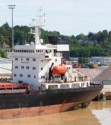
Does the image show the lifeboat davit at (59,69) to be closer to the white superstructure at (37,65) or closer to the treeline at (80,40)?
the white superstructure at (37,65)

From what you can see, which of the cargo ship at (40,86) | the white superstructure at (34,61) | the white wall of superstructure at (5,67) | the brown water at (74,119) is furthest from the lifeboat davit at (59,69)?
the white wall of superstructure at (5,67)

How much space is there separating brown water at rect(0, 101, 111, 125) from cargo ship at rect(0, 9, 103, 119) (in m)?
0.41

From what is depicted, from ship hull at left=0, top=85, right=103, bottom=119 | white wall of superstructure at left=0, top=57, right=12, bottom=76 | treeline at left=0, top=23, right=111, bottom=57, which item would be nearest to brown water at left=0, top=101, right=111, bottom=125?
ship hull at left=0, top=85, right=103, bottom=119

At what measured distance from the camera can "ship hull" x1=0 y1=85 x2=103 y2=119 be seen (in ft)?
89.8

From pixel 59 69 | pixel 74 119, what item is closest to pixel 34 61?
pixel 59 69

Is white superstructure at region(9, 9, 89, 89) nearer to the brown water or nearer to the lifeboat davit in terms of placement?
the lifeboat davit

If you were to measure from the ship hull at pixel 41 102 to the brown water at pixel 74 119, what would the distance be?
1.17 ft

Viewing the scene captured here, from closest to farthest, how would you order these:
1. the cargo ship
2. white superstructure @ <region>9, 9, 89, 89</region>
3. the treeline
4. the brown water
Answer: the brown water, the cargo ship, white superstructure @ <region>9, 9, 89, 89</region>, the treeline

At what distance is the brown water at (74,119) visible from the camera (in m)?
27.3

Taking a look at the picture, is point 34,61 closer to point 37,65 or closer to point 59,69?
point 37,65

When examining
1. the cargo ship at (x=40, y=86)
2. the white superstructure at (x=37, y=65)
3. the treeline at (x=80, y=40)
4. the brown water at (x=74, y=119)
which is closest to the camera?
the brown water at (x=74, y=119)

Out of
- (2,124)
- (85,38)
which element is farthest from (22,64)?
(85,38)

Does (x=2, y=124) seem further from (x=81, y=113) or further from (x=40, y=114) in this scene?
(x=81, y=113)

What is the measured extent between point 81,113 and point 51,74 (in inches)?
123
